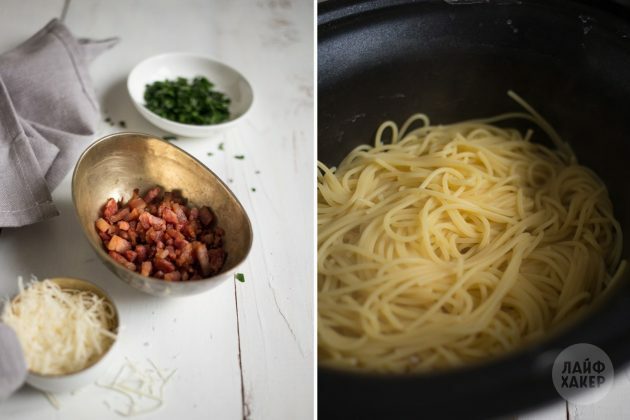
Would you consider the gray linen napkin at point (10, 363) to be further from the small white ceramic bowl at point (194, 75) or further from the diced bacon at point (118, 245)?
the small white ceramic bowl at point (194, 75)

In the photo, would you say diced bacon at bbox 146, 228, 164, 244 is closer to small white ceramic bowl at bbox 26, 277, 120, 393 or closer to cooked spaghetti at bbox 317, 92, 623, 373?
small white ceramic bowl at bbox 26, 277, 120, 393

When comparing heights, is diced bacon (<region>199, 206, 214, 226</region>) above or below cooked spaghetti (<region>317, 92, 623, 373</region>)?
below

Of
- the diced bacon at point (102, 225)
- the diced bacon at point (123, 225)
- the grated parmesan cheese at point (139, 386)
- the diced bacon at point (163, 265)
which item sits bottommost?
the grated parmesan cheese at point (139, 386)

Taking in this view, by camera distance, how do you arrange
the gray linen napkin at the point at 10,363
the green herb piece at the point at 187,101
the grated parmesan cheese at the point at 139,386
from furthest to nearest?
the green herb piece at the point at 187,101 → the grated parmesan cheese at the point at 139,386 → the gray linen napkin at the point at 10,363

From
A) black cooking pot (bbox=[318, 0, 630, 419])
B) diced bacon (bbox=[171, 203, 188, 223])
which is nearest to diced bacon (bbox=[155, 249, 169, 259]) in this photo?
diced bacon (bbox=[171, 203, 188, 223])

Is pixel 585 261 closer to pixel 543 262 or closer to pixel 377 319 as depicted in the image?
pixel 543 262

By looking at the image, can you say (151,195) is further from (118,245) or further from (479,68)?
(479,68)

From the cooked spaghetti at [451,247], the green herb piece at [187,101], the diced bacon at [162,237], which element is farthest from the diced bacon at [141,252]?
the green herb piece at [187,101]

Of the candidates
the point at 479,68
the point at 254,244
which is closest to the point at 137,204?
the point at 254,244
